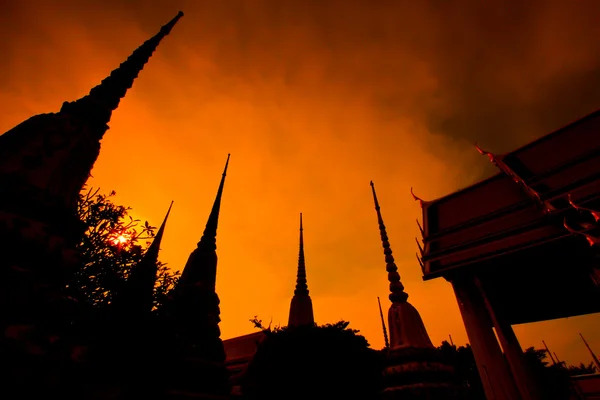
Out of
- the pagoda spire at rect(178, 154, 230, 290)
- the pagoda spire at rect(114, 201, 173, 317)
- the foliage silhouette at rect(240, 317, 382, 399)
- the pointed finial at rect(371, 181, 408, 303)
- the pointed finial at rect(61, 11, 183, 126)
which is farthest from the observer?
the foliage silhouette at rect(240, 317, 382, 399)

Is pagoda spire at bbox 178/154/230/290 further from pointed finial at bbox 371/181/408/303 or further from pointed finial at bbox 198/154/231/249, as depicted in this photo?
pointed finial at bbox 371/181/408/303

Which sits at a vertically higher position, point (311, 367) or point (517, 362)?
point (311, 367)

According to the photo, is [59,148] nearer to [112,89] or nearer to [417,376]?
[112,89]

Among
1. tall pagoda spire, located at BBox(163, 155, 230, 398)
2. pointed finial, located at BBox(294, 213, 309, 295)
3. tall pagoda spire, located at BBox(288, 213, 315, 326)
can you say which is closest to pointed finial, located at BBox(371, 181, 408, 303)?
tall pagoda spire, located at BBox(163, 155, 230, 398)

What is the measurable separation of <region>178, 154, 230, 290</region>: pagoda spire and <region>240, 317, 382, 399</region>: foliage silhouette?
7.04 meters

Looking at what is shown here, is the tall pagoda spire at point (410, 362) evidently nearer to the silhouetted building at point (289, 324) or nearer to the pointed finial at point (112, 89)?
the pointed finial at point (112, 89)

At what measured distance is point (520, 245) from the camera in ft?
19.8

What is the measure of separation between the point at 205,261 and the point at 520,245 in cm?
788

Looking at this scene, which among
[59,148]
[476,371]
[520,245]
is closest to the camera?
[59,148]

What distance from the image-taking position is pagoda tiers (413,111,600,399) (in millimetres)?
5891

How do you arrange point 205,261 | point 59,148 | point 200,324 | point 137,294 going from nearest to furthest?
point 59,148, point 137,294, point 200,324, point 205,261

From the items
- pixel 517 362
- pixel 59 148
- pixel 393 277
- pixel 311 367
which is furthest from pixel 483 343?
pixel 59 148

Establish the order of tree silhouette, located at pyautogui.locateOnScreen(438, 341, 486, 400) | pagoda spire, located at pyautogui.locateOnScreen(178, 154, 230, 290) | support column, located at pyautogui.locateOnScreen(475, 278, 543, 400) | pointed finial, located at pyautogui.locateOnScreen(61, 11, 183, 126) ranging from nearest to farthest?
pointed finial, located at pyautogui.locateOnScreen(61, 11, 183, 126) → support column, located at pyautogui.locateOnScreen(475, 278, 543, 400) → pagoda spire, located at pyautogui.locateOnScreen(178, 154, 230, 290) → tree silhouette, located at pyautogui.locateOnScreen(438, 341, 486, 400)

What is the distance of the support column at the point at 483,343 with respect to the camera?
5.99 metres
